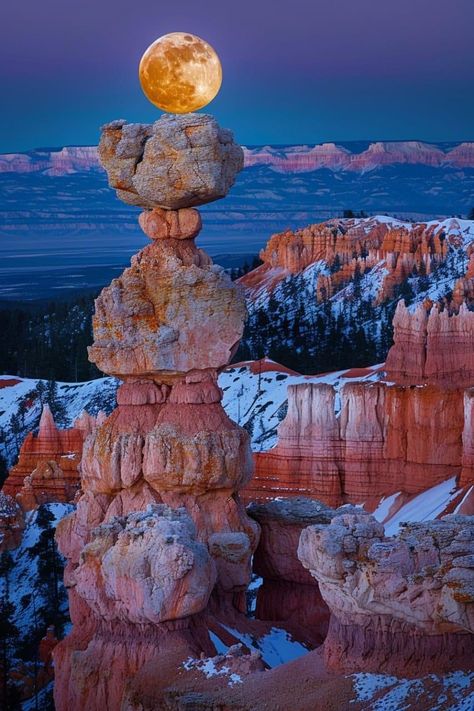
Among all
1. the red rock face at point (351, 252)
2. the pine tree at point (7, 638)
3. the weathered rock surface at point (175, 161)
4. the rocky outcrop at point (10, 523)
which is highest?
the red rock face at point (351, 252)

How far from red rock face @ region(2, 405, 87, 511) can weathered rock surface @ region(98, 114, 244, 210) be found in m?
21.0

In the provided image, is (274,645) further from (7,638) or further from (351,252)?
(351,252)

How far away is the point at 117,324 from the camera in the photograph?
20.3 meters

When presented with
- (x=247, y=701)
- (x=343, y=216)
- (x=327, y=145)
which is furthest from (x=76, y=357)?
(x=247, y=701)

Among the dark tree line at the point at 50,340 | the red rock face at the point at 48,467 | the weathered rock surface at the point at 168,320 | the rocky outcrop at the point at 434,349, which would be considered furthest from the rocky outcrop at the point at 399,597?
the dark tree line at the point at 50,340

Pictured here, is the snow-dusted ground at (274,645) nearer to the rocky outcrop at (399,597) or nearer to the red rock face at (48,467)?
the rocky outcrop at (399,597)

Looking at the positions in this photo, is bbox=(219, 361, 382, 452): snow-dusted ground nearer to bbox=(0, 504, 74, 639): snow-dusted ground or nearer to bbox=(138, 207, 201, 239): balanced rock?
bbox=(0, 504, 74, 639): snow-dusted ground

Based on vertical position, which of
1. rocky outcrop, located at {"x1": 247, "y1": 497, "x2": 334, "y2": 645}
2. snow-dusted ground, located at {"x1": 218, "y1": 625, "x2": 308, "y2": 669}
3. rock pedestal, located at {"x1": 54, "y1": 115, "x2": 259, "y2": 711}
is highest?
rock pedestal, located at {"x1": 54, "y1": 115, "x2": 259, "y2": 711}

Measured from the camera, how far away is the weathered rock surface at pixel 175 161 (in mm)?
20406

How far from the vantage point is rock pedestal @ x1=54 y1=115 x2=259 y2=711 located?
19766mm

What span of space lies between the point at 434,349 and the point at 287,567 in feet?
58.2

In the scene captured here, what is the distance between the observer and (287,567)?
68.8ft

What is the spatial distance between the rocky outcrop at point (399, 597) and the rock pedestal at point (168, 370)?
347cm

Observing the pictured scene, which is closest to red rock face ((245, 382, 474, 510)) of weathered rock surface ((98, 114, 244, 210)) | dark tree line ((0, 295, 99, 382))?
weathered rock surface ((98, 114, 244, 210))
